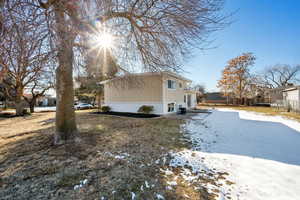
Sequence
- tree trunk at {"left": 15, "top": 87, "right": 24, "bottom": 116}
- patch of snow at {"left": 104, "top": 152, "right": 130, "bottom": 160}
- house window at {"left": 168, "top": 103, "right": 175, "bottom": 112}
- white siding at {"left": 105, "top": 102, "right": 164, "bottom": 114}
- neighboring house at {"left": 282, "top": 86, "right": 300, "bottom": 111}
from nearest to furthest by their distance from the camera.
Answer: patch of snow at {"left": 104, "top": 152, "right": 130, "bottom": 160} < white siding at {"left": 105, "top": 102, "right": 164, "bottom": 114} < house window at {"left": 168, "top": 103, "right": 175, "bottom": 112} < tree trunk at {"left": 15, "top": 87, "right": 24, "bottom": 116} < neighboring house at {"left": 282, "top": 86, "right": 300, "bottom": 111}

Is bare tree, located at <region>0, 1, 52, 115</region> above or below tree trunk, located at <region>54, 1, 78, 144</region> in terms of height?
above

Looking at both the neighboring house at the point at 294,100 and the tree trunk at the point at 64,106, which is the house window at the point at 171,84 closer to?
the tree trunk at the point at 64,106

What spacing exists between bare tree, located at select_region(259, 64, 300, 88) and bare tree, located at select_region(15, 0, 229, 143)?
3624 centimetres

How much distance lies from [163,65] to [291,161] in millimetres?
4759

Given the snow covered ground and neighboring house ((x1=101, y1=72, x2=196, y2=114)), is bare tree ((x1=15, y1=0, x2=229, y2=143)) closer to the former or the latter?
the snow covered ground

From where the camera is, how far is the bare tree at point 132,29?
2545 millimetres

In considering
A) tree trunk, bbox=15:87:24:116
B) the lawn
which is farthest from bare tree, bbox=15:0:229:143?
tree trunk, bbox=15:87:24:116

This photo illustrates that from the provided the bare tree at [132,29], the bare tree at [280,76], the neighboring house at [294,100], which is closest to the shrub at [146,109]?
the bare tree at [132,29]

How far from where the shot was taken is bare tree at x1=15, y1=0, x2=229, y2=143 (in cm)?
254

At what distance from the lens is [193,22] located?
12.4 ft

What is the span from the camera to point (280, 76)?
3191 centimetres

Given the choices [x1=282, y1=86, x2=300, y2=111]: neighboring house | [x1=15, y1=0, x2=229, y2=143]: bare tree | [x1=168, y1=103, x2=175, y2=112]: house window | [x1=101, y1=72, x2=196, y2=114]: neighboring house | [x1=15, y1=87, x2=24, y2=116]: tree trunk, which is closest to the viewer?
[x1=15, y1=0, x2=229, y2=143]: bare tree

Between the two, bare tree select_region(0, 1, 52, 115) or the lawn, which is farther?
the lawn

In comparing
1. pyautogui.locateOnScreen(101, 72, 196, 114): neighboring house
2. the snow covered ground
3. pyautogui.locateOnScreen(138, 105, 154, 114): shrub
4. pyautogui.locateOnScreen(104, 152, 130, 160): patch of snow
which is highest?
pyautogui.locateOnScreen(101, 72, 196, 114): neighboring house
